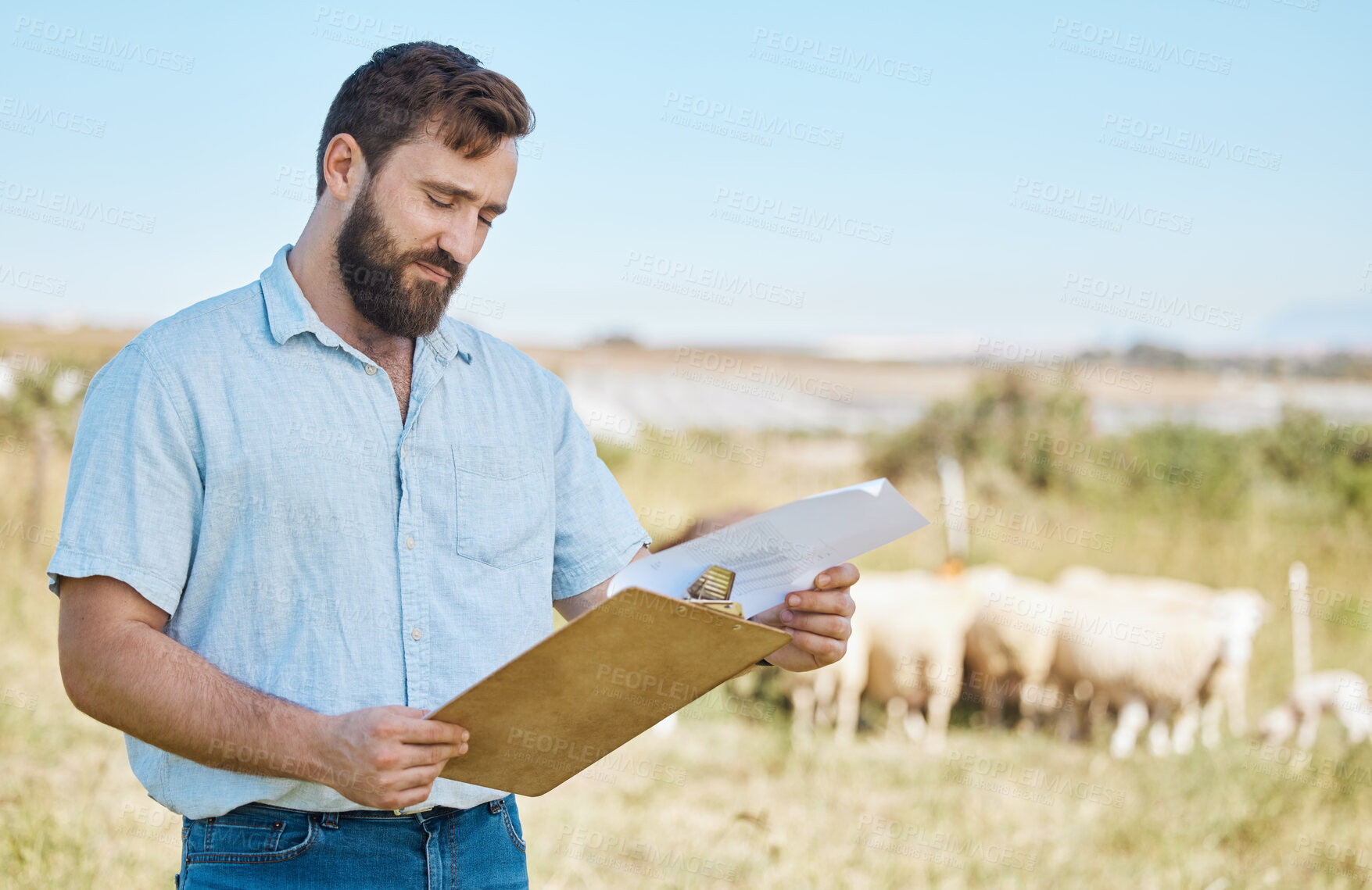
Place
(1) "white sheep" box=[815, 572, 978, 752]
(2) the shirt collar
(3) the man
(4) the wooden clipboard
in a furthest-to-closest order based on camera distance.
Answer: (1) "white sheep" box=[815, 572, 978, 752]
(2) the shirt collar
(3) the man
(4) the wooden clipboard

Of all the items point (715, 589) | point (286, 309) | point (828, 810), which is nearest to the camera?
point (715, 589)

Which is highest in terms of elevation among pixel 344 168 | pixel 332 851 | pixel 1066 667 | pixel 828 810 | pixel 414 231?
pixel 344 168

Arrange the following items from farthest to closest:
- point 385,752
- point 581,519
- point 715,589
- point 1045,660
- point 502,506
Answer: point 1045,660 → point 581,519 → point 502,506 → point 715,589 → point 385,752

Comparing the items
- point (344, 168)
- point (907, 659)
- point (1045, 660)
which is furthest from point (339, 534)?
point (1045, 660)

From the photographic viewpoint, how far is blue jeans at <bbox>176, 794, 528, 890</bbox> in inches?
63.5

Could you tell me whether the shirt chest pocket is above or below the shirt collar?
below

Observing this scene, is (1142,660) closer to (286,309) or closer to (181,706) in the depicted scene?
(286,309)

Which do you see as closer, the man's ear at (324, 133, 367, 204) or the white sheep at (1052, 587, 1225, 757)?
the man's ear at (324, 133, 367, 204)

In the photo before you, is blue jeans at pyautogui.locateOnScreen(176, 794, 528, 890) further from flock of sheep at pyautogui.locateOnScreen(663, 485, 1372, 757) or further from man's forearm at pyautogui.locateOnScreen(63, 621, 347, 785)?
flock of sheep at pyautogui.locateOnScreen(663, 485, 1372, 757)

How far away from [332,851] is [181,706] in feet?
1.11

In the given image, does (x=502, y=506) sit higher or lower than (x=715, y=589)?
higher

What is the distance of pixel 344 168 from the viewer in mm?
1853

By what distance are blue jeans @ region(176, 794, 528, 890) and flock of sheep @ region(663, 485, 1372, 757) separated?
536 centimetres

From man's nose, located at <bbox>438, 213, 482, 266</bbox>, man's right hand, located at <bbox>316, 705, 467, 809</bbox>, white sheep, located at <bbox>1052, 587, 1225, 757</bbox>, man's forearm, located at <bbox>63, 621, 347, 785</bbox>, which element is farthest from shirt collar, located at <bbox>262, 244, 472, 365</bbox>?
white sheep, located at <bbox>1052, 587, 1225, 757</bbox>
